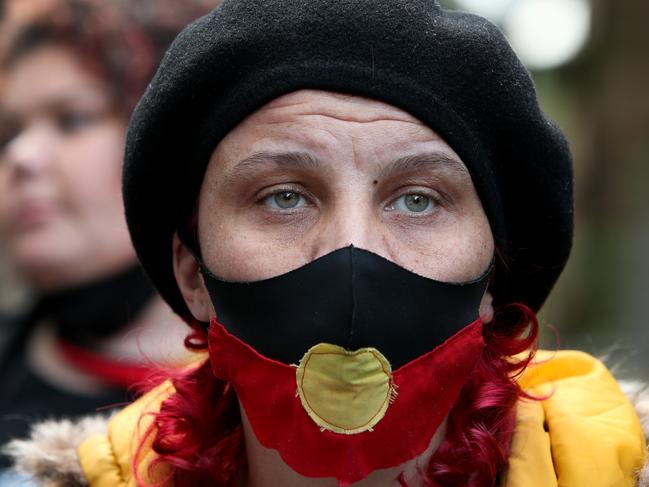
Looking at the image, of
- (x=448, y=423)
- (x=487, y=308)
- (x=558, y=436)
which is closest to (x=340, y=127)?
(x=487, y=308)

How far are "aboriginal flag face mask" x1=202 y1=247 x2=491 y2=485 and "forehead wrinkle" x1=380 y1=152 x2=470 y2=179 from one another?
A: 244 millimetres

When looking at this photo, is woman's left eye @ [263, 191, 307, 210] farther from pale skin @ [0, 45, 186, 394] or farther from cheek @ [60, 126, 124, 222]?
cheek @ [60, 126, 124, 222]

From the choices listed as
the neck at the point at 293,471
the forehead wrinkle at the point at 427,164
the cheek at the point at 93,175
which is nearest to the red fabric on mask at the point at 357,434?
the neck at the point at 293,471

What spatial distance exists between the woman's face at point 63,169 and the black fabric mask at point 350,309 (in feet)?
7.22

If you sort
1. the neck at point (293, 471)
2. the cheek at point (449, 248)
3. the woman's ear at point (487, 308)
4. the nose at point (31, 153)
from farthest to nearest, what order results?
the nose at point (31, 153) → the woman's ear at point (487, 308) → the neck at point (293, 471) → the cheek at point (449, 248)

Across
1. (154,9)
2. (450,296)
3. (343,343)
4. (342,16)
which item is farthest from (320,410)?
(154,9)

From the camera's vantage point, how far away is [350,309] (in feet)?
7.29

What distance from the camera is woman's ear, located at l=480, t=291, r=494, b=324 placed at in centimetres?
265

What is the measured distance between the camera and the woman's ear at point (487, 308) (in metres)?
2.65

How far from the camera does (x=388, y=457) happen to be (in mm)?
2354

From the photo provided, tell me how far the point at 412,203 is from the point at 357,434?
559 mm

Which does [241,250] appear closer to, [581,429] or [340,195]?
[340,195]

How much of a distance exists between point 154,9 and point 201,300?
7.55 ft

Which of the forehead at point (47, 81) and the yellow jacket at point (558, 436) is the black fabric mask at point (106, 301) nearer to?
the forehead at point (47, 81)
